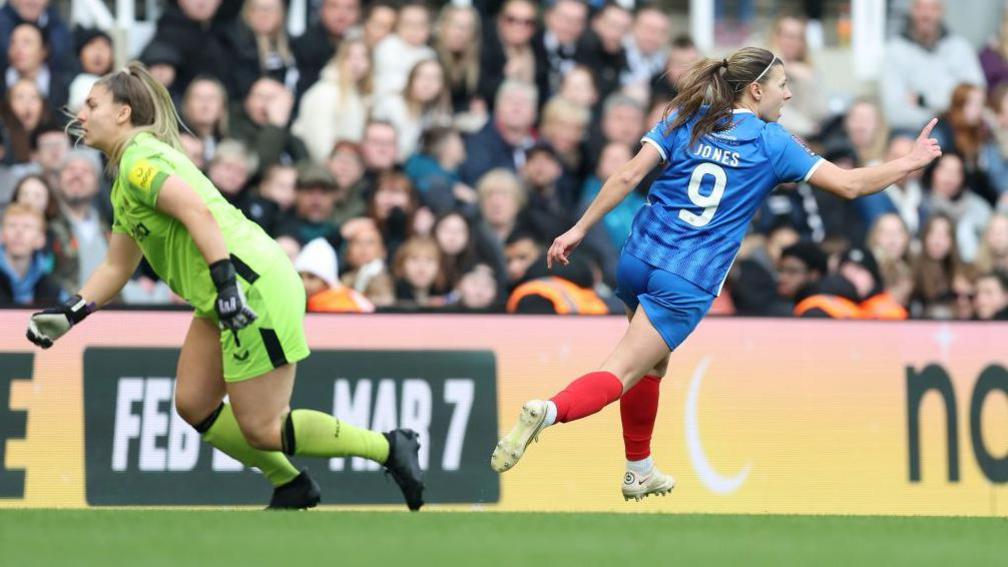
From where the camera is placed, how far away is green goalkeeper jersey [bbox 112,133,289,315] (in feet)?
24.5

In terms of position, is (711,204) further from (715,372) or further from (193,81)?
(193,81)

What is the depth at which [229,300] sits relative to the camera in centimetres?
729

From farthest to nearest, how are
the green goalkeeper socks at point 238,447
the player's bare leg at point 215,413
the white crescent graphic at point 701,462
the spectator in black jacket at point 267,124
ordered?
1. the spectator in black jacket at point 267,124
2. the white crescent graphic at point 701,462
3. the green goalkeeper socks at point 238,447
4. the player's bare leg at point 215,413

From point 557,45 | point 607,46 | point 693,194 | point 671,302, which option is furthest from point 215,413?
point 607,46

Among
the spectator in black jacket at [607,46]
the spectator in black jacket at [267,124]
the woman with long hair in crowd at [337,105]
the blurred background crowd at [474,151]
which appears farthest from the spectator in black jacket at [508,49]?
the spectator in black jacket at [267,124]

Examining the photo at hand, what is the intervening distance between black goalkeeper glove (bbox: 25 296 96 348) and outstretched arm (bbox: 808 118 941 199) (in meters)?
2.96

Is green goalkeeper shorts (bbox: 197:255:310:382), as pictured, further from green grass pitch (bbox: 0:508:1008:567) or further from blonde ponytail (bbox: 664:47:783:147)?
blonde ponytail (bbox: 664:47:783:147)

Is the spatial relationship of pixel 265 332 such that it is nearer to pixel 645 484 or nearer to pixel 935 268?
pixel 645 484

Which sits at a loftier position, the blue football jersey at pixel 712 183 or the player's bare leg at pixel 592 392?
the blue football jersey at pixel 712 183

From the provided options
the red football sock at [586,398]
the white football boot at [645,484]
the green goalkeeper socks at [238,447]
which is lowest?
the white football boot at [645,484]

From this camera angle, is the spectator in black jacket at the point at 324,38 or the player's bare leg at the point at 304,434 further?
the spectator in black jacket at the point at 324,38

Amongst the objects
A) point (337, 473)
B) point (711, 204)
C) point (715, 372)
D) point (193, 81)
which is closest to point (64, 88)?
point (193, 81)

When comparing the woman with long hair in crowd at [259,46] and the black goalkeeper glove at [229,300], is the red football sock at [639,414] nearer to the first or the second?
the black goalkeeper glove at [229,300]

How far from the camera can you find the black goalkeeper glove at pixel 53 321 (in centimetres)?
779
